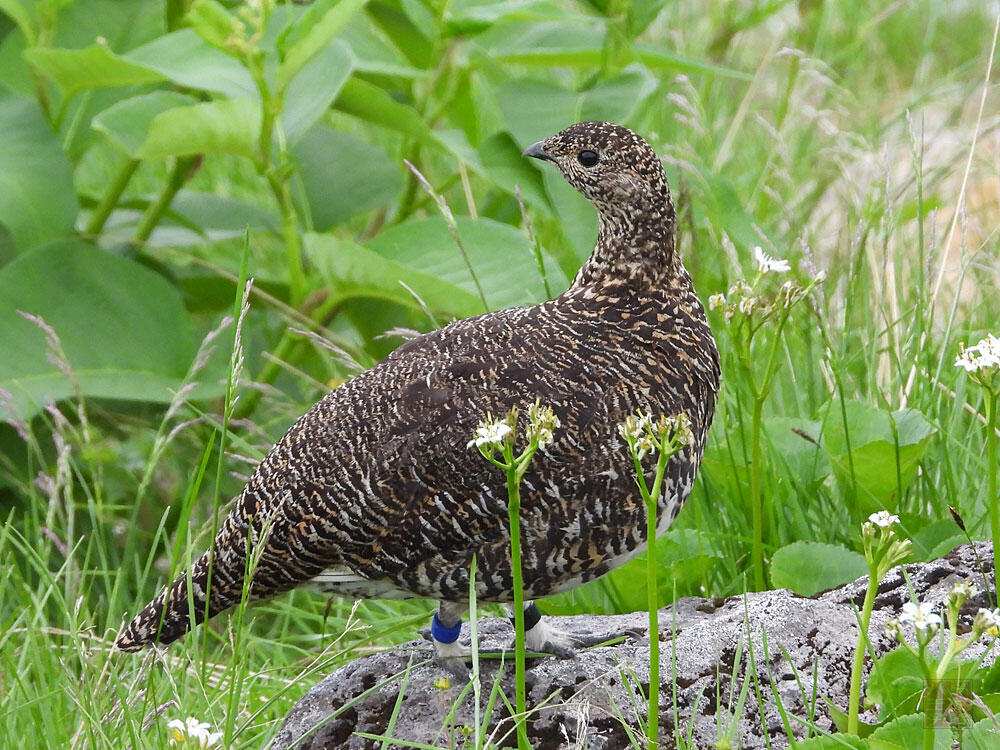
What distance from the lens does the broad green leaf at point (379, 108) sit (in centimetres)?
451

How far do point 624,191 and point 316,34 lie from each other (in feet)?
4.08

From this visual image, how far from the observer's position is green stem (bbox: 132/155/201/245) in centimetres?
480

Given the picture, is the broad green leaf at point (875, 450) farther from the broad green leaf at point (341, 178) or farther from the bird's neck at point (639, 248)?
the broad green leaf at point (341, 178)

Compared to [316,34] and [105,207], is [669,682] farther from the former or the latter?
[105,207]

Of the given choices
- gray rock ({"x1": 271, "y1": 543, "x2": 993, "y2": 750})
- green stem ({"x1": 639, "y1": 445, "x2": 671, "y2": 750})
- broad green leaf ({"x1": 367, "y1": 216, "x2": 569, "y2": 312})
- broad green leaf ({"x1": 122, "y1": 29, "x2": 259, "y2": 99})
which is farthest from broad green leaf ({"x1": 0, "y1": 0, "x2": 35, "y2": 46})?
green stem ({"x1": 639, "y1": 445, "x2": 671, "y2": 750})

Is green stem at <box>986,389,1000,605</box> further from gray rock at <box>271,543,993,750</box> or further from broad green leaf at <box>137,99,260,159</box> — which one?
broad green leaf at <box>137,99,260,159</box>

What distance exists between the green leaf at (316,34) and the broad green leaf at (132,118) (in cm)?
50

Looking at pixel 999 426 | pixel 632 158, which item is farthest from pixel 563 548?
pixel 999 426

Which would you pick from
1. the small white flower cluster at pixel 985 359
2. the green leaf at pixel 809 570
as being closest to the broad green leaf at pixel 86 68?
the green leaf at pixel 809 570

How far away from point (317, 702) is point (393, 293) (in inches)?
64.5

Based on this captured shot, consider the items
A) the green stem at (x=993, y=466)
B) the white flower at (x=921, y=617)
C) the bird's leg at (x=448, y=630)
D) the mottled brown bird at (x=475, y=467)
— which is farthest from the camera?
the bird's leg at (x=448, y=630)

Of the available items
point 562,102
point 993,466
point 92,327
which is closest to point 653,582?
point 993,466

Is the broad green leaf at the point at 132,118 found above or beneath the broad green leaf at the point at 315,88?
beneath

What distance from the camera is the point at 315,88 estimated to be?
14.0ft
